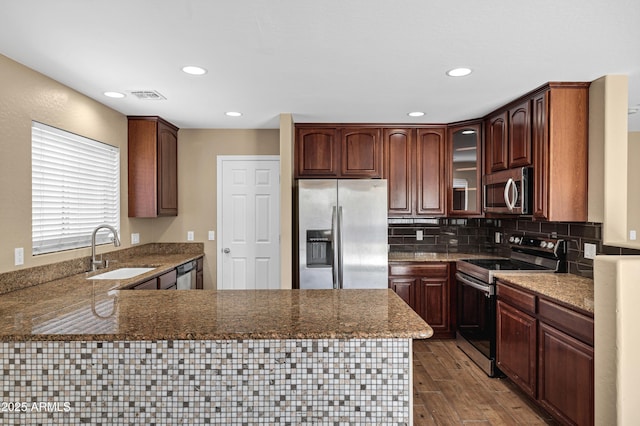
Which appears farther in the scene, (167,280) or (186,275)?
(186,275)

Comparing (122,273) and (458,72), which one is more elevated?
(458,72)

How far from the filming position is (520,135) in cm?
340

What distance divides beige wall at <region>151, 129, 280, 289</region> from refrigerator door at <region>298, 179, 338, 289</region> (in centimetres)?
104

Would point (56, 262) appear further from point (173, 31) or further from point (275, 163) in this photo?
point (275, 163)

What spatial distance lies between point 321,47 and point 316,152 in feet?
6.76

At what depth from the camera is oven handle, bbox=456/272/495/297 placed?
3262mm

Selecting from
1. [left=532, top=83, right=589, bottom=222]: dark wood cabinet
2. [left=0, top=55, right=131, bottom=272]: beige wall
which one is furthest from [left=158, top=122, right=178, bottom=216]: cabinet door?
[left=532, top=83, right=589, bottom=222]: dark wood cabinet

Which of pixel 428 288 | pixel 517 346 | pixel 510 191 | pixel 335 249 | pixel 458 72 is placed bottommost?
pixel 517 346

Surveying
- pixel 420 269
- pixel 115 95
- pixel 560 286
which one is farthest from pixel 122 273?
pixel 560 286

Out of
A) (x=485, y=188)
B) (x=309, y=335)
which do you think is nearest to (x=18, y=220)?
(x=309, y=335)

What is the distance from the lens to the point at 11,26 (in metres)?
2.04

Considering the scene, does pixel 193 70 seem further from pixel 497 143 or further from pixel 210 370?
pixel 497 143

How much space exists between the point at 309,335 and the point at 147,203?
302 centimetres

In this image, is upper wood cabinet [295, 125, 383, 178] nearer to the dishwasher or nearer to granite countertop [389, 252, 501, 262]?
granite countertop [389, 252, 501, 262]
